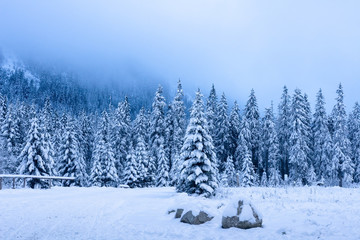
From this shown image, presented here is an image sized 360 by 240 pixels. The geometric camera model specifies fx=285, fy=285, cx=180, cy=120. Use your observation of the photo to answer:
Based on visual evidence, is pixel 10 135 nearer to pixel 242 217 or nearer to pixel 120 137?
pixel 120 137

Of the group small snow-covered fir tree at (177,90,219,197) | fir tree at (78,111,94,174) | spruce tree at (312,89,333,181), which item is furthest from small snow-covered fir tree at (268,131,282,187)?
fir tree at (78,111,94,174)

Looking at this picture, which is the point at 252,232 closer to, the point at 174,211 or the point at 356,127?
the point at 174,211

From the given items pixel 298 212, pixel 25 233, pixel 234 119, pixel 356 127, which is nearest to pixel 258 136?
pixel 234 119

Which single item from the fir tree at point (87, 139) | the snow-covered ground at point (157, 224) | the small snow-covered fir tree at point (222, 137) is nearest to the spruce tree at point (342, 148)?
the small snow-covered fir tree at point (222, 137)

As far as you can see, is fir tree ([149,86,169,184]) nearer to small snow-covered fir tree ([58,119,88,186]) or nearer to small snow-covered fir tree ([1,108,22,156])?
small snow-covered fir tree ([58,119,88,186])

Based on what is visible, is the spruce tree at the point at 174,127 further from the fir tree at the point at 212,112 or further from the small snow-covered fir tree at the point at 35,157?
the small snow-covered fir tree at the point at 35,157

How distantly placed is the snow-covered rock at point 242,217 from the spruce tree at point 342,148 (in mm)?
35980

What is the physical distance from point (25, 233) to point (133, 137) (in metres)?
49.3

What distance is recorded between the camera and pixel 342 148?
4072 cm

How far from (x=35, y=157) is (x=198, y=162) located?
23.2 meters

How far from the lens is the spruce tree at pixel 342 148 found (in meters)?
40.0

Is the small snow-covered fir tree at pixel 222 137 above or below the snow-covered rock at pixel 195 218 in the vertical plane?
above

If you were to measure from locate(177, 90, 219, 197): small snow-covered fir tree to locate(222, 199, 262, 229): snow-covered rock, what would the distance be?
969cm

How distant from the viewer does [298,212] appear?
11.5 m
